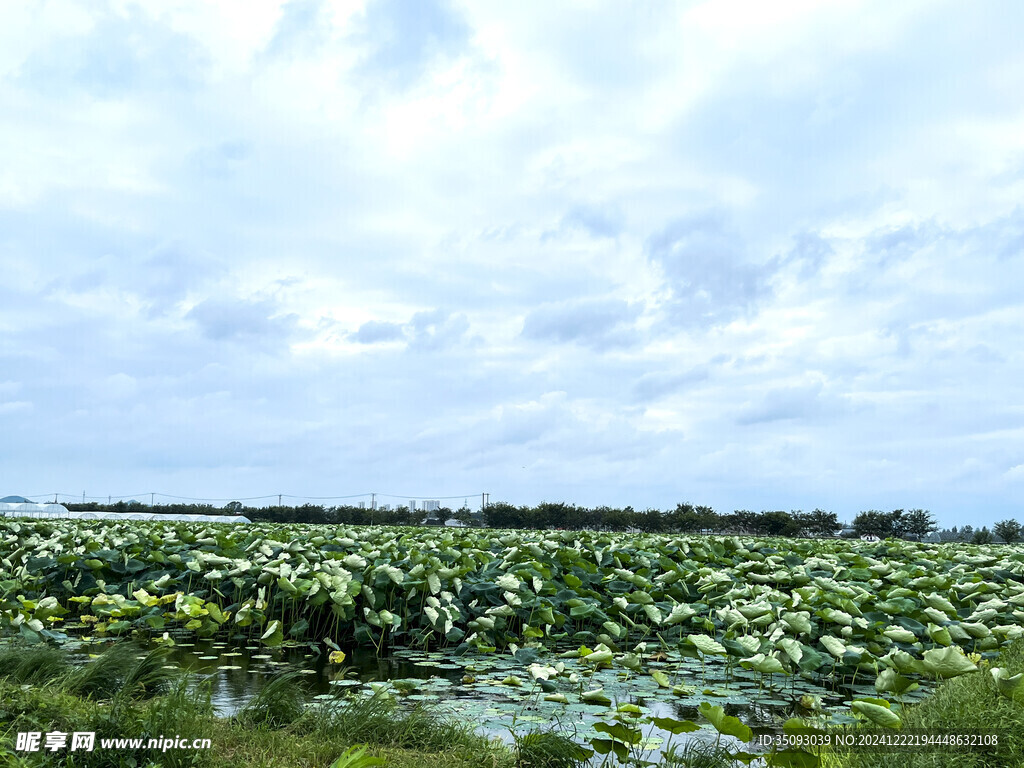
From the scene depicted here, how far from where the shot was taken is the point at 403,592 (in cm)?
667

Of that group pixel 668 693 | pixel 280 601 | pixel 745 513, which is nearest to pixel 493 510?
pixel 745 513

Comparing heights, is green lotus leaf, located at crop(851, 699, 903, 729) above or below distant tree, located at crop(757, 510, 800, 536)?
above

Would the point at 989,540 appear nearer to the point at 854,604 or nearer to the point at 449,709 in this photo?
the point at 854,604

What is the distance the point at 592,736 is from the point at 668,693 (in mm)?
1139

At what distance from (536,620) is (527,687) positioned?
160 centimetres

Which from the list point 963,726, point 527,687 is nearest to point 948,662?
point 963,726

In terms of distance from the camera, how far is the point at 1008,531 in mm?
25344

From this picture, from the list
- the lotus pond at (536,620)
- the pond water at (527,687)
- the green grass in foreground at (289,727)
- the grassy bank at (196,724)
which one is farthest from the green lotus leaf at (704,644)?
the grassy bank at (196,724)

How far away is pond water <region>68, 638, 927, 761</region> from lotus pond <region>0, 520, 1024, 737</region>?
2 cm

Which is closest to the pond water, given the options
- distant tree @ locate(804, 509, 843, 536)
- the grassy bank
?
the grassy bank

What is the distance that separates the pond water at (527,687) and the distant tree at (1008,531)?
24957 millimetres

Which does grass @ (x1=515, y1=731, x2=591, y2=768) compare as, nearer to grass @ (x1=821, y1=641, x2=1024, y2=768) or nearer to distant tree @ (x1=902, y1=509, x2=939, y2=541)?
grass @ (x1=821, y1=641, x2=1024, y2=768)

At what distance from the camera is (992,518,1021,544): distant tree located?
2514 cm

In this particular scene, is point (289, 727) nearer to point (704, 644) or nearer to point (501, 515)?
point (704, 644)
